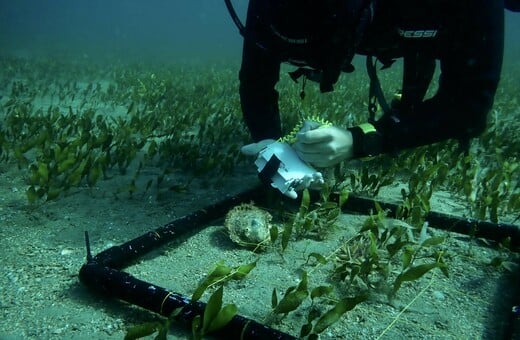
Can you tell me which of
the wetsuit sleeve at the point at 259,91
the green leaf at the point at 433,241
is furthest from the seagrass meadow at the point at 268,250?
the wetsuit sleeve at the point at 259,91

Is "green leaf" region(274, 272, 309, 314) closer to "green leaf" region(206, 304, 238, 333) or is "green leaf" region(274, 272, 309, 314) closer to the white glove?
"green leaf" region(206, 304, 238, 333)

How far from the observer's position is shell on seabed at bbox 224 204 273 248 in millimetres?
2535

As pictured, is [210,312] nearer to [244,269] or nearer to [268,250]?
[244,269]

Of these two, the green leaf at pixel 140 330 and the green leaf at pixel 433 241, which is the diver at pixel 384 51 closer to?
the green leaf at pixel 433 241

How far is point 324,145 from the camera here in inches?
98.1

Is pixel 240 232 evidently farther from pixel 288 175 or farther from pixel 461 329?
pixel 461 329

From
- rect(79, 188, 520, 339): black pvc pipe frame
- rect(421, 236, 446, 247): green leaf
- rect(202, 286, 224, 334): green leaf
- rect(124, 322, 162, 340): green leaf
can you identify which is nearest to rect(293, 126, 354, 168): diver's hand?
rect(79, 188, 520, 339): black pvc pipe frame

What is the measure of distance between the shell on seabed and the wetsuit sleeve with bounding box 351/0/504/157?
2.70 ft

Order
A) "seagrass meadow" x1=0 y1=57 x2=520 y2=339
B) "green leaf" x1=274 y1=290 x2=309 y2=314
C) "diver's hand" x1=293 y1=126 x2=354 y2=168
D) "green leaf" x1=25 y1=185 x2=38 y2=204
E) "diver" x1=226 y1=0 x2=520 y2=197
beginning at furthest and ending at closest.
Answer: "green leaf" x1=25 y1=185 x2=38 y2=204 → "diver's hand" x1=293 y1=126 x2=354 y2=168 → "diver" x1=226 y1=0 x2=520 y2=197 → "seagrass meadow" x1=0 y1=57 x2=520 y2=339 → "green leaf" x1=274 y1=290 x2=309 y2=314

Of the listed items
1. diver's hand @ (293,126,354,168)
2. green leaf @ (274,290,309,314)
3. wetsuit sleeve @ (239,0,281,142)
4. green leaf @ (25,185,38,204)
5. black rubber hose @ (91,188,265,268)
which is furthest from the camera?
wetsuit sleeve @ (239,0,281,142)

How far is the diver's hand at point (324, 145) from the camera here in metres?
2.47

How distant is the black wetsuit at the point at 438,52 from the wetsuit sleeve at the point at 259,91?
2.2 inches

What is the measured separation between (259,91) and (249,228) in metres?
1.36

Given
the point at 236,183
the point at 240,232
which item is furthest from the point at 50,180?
the point at 240,232
